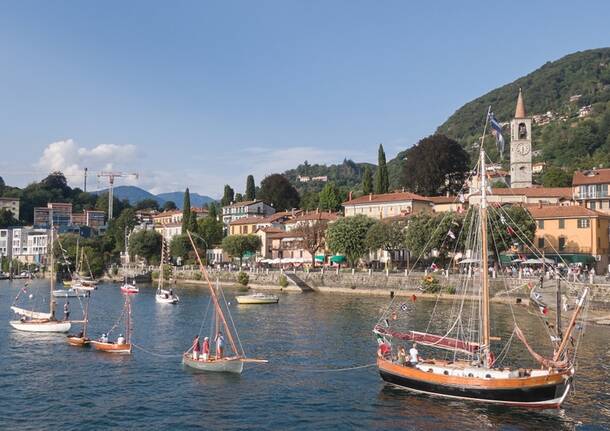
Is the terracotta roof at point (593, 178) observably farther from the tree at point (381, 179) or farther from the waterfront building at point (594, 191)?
the tree at point (381, 179)

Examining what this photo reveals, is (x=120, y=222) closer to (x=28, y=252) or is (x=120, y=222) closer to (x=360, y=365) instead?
(x=28, y=252)

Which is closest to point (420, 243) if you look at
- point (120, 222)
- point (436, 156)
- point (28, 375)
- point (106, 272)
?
point (436, 156)

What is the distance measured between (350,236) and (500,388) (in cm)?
6928

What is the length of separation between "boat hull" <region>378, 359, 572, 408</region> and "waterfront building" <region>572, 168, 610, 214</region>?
266ft

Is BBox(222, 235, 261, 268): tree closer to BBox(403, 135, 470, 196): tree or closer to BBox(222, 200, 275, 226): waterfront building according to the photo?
BBox(222, 200, 275, 226): waterfront building

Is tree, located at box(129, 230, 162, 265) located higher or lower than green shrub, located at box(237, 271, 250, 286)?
higher

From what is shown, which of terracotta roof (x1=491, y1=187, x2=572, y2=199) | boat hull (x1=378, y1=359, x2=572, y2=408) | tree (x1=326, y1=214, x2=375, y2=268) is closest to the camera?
boat hull (x1=378, y1=359, x2=572, y2=408)

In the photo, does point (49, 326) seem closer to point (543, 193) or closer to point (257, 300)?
point (257, 300)

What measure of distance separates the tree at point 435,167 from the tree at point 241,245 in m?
35.5

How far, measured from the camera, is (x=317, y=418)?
30.1 metres

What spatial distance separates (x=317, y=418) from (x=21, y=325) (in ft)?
129

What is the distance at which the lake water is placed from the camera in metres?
29.5

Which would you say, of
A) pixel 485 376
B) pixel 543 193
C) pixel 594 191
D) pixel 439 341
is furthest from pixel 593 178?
pixel 485 376

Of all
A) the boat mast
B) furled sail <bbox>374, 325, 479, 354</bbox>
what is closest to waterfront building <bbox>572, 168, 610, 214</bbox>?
furled sail <bbox>374, 325, 479, 354</bbox>
